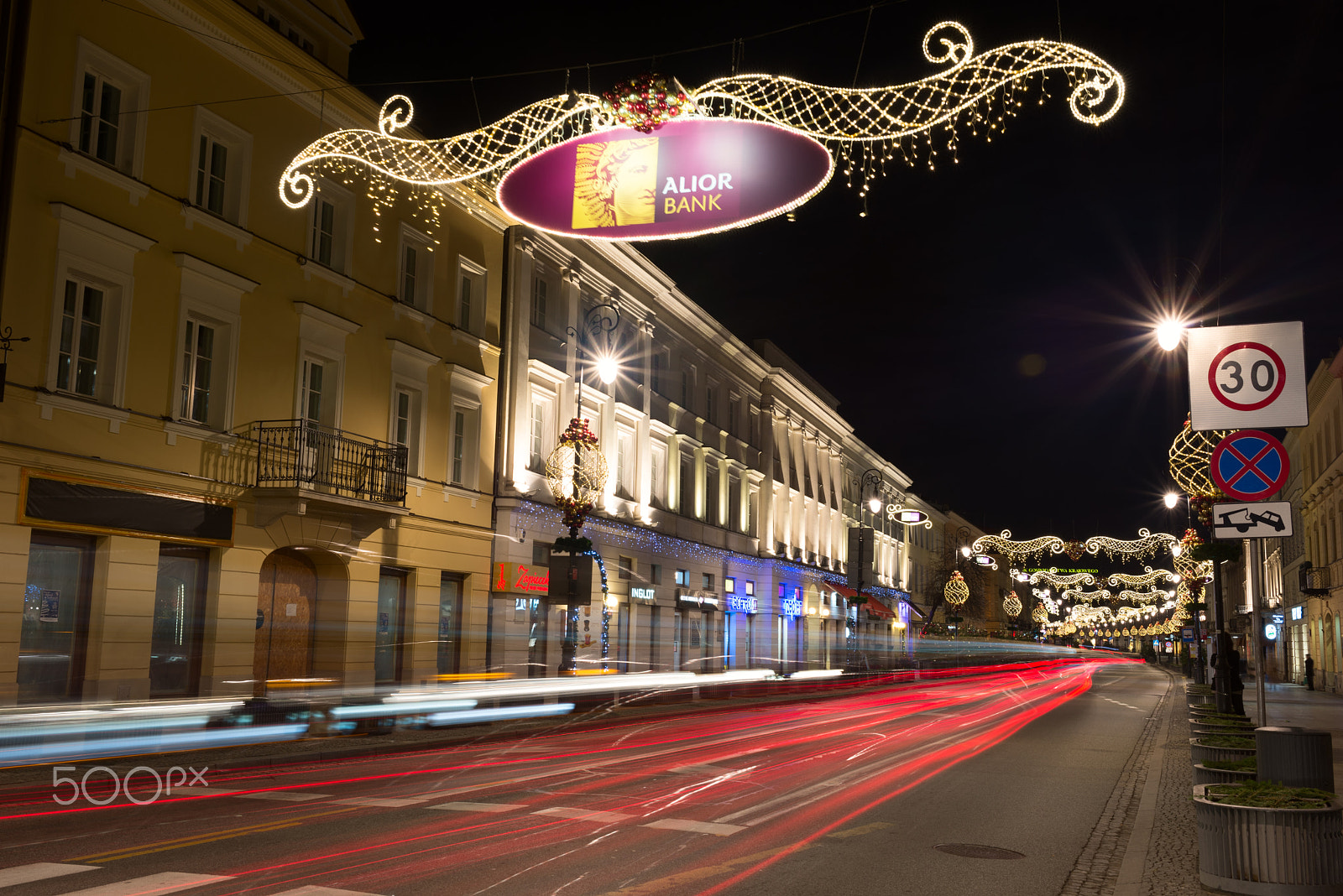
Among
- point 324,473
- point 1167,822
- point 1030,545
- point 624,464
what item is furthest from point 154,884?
point 1030,545

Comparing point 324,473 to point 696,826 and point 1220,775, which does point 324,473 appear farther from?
point 1220,775

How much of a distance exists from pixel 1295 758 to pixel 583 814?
6111mm

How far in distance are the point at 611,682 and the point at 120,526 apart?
1097 cm

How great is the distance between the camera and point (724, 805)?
11.5 metres

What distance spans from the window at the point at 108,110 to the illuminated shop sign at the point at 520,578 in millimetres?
13558

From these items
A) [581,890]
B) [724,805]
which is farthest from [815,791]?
[581,890]

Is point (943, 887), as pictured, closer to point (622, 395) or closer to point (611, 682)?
point (611, 682)

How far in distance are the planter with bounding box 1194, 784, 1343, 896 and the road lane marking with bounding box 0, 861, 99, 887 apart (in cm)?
779

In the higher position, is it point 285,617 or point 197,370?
point 197,370

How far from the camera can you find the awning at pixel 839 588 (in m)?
59.9

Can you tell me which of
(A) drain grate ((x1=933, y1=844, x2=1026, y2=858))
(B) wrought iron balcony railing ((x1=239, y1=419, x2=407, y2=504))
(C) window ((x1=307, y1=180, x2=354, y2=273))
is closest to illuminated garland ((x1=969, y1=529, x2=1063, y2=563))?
(B) wrought iron balcony railing ((x1=239, y1=419, x2=407, y2=504))

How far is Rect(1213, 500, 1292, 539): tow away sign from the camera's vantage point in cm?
920

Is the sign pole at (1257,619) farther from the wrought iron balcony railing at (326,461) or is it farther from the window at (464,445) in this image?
the window at (464,445)

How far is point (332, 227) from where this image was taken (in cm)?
2414
